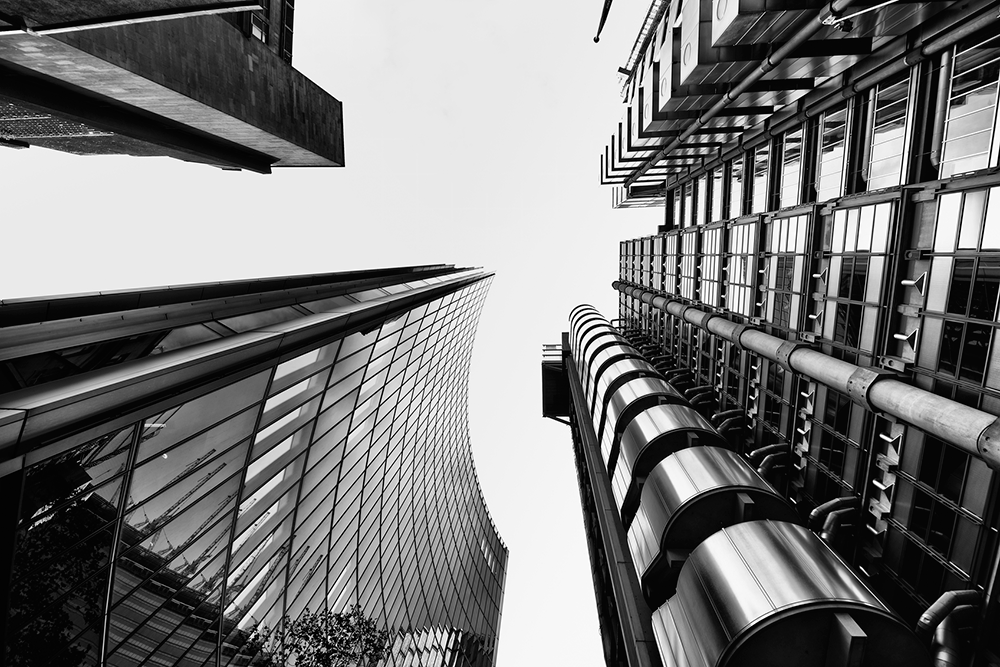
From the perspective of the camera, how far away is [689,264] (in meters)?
38.8

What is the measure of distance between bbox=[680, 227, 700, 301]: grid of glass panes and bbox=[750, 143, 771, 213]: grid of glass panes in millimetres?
8530

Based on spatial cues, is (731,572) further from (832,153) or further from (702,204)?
(702,204)

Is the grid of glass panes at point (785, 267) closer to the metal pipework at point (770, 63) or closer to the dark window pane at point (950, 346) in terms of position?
the metal pipework at point (770, 63)

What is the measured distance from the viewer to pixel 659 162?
41562 mm

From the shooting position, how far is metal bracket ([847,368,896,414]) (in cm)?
1539

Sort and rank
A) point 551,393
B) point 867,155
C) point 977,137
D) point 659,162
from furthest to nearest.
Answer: point 551,393
point 659,162
point 867,155
point 977,137

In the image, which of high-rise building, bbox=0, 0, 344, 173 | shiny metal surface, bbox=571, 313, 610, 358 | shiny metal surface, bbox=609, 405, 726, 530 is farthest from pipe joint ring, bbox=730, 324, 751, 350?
high-rise building, bbox=0, 0, 344, 173

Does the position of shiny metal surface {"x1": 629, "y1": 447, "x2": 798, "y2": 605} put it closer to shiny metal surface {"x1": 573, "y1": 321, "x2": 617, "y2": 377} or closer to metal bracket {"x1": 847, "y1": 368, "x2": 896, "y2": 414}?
metal bracket {"x1": 847, "y1": 368, "x2": 896, "y2": 414}

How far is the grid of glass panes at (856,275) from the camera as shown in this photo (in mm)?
16516

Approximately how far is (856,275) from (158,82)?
95.7ft

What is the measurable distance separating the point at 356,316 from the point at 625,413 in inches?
638

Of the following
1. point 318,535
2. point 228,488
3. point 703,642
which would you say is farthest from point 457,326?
point 703,642

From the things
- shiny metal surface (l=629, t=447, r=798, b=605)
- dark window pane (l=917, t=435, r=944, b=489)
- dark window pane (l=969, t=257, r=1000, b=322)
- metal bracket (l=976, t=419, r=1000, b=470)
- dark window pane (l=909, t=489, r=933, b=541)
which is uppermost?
dark window pane (l=969, t=257, r=1000, b=322)

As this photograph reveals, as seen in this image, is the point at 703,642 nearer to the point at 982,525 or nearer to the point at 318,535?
the point at 982,525
